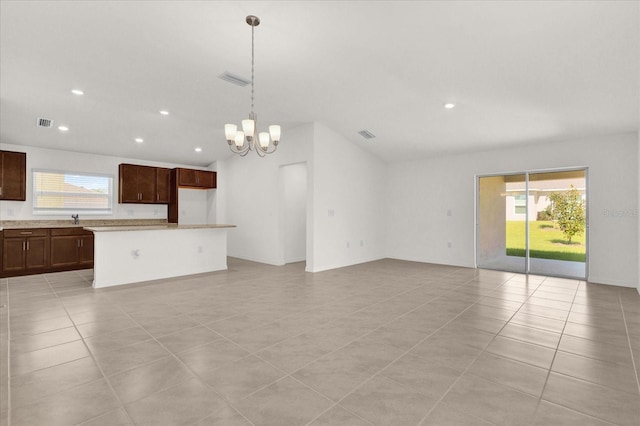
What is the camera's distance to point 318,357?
7.93 feet

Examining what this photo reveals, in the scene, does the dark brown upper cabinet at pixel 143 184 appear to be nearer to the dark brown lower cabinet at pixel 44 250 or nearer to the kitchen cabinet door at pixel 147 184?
the kitchen cabinet door at pixel 147 184

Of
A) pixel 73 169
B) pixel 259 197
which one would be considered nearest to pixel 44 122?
pixel 73 169

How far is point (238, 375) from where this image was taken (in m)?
2.13

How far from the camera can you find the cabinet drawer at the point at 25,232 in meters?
5.50

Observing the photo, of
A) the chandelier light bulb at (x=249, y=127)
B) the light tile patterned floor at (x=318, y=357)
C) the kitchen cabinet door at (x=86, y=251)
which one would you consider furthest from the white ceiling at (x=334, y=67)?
the light tile patterned floor at (x=318, y=357)

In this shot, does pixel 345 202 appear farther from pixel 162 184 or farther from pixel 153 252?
pixel 162 184

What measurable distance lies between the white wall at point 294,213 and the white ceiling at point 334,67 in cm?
167

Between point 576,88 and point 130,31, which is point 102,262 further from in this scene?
point 576,88

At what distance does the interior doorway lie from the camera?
573 cm

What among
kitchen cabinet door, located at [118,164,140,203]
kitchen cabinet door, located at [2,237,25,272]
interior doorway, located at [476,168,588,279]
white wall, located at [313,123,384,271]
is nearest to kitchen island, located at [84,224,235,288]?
kitchen cabinet door, located at [2,237,25,272]

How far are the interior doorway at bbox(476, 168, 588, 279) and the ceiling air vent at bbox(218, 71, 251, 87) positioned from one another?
17.0 ft

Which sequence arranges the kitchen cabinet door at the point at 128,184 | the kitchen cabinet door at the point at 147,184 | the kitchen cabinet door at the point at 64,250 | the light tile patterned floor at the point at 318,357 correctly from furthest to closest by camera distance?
the kitchen cabinet door at the point at 147,184
the kitchen cabinet door at the point at 128,184
the kitchen cabinet door at the point at 64,250
the light tile patterned floor at the point at 318,357

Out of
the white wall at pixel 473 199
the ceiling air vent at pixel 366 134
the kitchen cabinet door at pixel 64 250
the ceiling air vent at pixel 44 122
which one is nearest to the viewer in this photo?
the white wall at pixel 473 199

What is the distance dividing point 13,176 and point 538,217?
10294 mm
